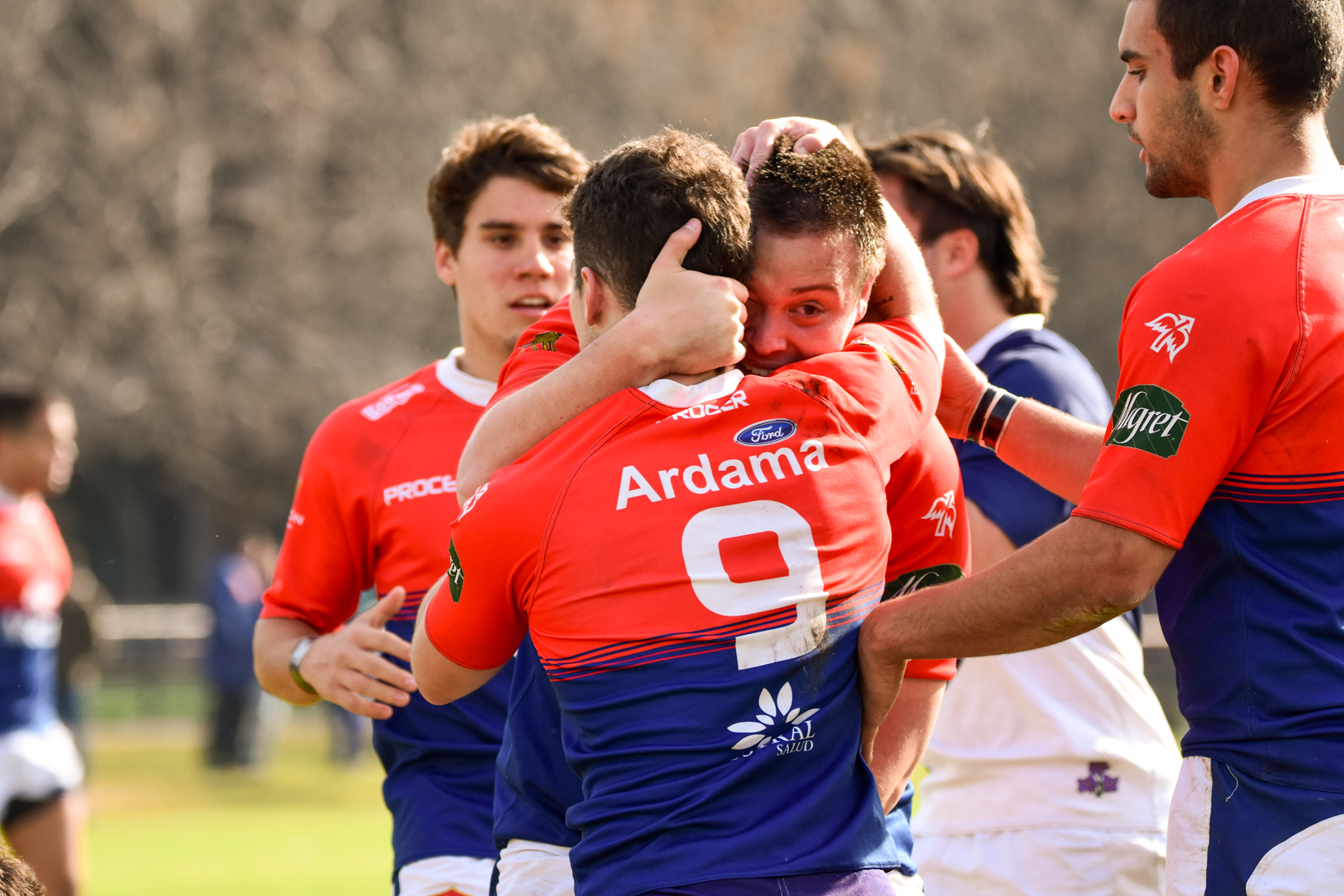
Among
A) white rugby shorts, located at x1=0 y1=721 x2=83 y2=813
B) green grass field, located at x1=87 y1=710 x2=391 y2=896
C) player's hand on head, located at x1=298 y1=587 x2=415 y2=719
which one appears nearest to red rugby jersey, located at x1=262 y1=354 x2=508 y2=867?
player's hand on head, located at x1=298 y1=587 x2=415 y2=719

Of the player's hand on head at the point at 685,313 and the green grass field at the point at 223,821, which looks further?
the green grass field at the point at 223,821

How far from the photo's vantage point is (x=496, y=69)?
28438mm

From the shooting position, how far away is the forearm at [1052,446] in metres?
3.34

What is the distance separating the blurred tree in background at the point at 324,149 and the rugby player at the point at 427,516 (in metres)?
22.3

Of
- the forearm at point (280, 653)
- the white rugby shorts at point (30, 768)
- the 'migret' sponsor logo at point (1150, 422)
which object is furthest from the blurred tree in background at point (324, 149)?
the 'migret' sponsor logo at point (1150, 422)

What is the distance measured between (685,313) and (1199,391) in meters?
0.92

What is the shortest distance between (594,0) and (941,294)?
26.3 m

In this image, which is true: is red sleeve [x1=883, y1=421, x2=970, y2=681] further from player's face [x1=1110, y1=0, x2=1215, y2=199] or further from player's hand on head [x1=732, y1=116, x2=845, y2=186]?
player's face [x1=1110, y1=0, x2=1215, y2=199]

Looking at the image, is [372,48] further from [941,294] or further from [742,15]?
[941,294]

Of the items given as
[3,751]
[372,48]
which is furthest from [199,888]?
[372,48]

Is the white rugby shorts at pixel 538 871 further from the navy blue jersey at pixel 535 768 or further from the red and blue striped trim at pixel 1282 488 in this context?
the red and blue striped trim at pixel 1282 488

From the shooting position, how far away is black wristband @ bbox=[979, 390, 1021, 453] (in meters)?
3.38

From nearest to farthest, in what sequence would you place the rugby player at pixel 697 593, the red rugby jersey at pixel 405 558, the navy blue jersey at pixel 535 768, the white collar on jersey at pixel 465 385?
the rugby player at pixel 697 593 < the navy blue jersey at pixel 535 768 < the red rugby jersey at pixel 405 558 < the white collar on jersey at pixel 465 385

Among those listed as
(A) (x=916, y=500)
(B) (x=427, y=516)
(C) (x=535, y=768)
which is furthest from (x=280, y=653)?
(A) (x=916, y=500)
